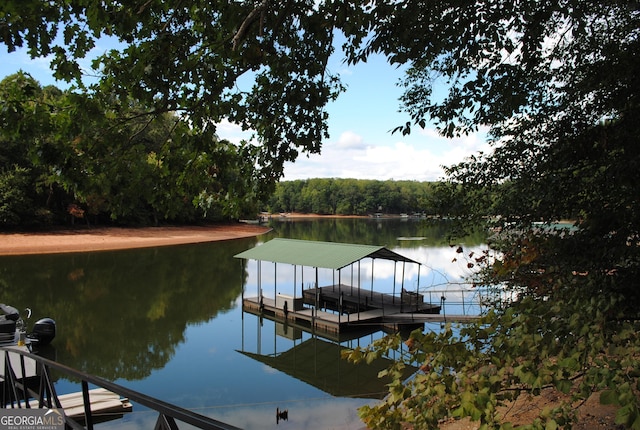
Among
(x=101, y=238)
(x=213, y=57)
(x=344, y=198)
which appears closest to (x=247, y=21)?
(x=213, y=57)

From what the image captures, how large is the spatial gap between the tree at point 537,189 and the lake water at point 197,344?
5.27 feet

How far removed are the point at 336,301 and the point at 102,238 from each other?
1165 inches

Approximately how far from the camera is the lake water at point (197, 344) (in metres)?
9.80

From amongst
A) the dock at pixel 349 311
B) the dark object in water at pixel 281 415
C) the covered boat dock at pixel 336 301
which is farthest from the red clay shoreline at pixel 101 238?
the dark object in water at pixel 281 415

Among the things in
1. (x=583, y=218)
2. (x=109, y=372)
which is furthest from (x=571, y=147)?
(x=109, y=372)

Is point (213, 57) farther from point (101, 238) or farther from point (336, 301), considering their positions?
point (101, 238)

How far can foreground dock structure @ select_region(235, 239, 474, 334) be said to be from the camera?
15.8m

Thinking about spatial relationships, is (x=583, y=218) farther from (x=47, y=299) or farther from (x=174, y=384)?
(x=47, y=299)

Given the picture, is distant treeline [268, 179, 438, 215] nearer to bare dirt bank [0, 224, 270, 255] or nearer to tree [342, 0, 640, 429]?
bare dirt bank [0, 224, 270, 255]

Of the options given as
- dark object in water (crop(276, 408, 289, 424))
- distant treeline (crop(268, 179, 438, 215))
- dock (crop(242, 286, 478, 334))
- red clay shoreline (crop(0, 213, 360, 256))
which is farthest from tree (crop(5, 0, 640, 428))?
distant treeline (crop(268, 179, 438, 215))

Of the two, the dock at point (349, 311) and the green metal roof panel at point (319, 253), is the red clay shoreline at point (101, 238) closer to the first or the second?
the green metal roof panel at point (319, 253)

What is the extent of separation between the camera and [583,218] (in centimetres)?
521

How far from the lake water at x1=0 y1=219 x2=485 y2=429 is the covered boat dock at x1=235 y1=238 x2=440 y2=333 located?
1.96 ft

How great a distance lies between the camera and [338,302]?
18.1 meters
